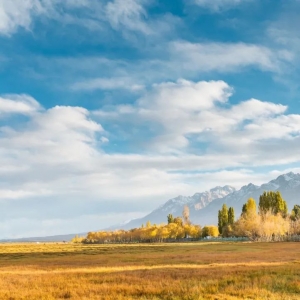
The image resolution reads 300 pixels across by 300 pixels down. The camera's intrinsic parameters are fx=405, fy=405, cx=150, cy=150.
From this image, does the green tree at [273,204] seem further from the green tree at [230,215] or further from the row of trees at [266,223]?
the green tree at [230,215]

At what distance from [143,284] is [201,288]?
4803mm

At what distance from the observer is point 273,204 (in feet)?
545

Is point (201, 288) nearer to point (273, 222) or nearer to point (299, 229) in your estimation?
point (273, 222)

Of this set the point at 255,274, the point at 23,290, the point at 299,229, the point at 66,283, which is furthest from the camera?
the point at 299,229

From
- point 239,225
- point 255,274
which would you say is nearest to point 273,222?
point 239,225

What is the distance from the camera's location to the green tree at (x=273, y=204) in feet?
534

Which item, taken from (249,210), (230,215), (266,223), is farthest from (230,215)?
(266,223)

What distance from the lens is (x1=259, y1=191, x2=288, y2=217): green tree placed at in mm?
162675

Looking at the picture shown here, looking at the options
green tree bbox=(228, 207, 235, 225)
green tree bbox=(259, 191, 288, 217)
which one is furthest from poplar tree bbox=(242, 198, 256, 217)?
green tree bbox=(228, 207, 235, 225)

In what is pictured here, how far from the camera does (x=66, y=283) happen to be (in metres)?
30.7

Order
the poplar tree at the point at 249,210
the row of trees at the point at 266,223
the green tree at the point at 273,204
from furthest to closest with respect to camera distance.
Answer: the green tree at the point at 273,204 < the poplar tree at the point at 249,210 < the row of trees at the point at 266,223

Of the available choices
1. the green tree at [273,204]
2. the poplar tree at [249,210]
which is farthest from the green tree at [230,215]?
the green tree at [273,204]

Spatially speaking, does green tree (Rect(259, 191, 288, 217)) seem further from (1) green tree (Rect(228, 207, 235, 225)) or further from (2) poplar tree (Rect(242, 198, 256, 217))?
(1) green tree (Rect(228, 207, 235, 225))

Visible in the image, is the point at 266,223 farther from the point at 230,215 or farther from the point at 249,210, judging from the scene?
the point at 230,215
